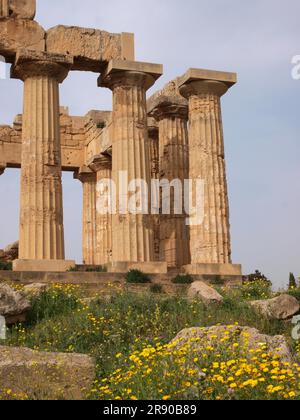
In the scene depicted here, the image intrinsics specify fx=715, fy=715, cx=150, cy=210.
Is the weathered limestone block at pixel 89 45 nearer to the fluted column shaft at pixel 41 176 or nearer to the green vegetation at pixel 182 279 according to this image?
the fluted column shaft at pixel 41 176

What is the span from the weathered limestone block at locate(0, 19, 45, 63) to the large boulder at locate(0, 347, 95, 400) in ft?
51.6

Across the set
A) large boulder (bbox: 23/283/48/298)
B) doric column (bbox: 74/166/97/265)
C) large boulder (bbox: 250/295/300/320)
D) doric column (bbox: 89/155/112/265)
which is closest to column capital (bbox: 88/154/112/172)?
doric column (bbox: 89/155/112/265)

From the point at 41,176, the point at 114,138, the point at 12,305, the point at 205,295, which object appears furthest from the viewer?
the point at 114,138

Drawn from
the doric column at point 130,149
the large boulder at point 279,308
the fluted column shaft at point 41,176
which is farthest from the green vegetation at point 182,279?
the large boulder at point 279,308

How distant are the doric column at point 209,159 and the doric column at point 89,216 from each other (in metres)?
9.55

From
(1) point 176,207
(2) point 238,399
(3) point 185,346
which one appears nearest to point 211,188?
(1) point 176,207

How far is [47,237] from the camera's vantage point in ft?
75.0

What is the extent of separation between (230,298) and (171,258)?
1266cm

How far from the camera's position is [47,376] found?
9.76 meters

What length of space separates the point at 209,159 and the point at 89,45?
5822 mm

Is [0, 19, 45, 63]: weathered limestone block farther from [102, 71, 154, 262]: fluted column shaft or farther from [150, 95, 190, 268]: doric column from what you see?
[150, 95, 190, 268]: doric column

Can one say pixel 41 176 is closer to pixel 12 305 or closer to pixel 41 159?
pixel 41 159

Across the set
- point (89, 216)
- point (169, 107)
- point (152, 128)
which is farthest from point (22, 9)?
point (89, 216)

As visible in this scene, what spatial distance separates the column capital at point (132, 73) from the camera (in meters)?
24.6
